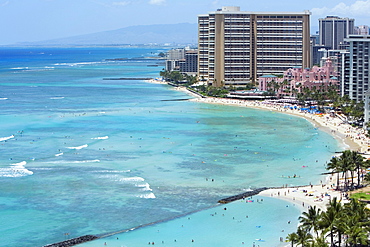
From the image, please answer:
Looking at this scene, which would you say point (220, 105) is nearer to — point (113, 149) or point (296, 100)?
point (296, 100)

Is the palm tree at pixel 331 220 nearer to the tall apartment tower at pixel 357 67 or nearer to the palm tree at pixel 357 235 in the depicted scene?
the palm tree at pixel 357 235

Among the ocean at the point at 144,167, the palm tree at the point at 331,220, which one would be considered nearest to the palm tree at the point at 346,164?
the ocean at the point at 144,167

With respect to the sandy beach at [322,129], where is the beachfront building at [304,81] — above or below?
above

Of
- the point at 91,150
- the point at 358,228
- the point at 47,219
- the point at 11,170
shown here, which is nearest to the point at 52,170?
the point at 11,170

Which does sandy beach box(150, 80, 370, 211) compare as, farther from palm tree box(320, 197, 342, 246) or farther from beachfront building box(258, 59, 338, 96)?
palm tree box(320, 197, 342, 246)

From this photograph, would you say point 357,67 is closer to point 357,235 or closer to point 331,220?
point 331,220

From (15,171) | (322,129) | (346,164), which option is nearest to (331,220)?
(346,164)
